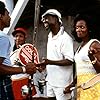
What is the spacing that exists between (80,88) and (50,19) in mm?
1265

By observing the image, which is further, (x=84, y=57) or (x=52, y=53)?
(x=52, y=53)

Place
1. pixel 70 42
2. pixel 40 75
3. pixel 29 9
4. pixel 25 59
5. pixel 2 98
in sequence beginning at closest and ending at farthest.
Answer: pixel 2 98
pixel 70 42
pixel 25 59
pixel 40 75
pixel 29 9

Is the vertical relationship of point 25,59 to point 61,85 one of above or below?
above

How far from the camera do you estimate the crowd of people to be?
4527 millimetres

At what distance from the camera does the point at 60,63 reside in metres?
5.57

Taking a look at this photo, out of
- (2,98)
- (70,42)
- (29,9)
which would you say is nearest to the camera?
(2,98)

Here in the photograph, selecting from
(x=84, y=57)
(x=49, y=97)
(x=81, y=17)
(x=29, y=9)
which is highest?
(x=29, y=9)

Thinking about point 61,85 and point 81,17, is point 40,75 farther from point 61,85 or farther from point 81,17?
point 81,17

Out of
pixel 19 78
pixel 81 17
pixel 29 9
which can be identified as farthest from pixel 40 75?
pixel 29 9

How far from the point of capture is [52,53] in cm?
573

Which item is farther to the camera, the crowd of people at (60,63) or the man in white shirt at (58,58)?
the man in white shirt at (58,58)

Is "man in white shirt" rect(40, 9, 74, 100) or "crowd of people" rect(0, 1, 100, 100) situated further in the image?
"man in white shirt" rect(40, 9, 74, 100)

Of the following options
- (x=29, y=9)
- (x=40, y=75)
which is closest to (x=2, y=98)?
(x=40, y=75)

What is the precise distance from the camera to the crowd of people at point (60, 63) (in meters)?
4.53
